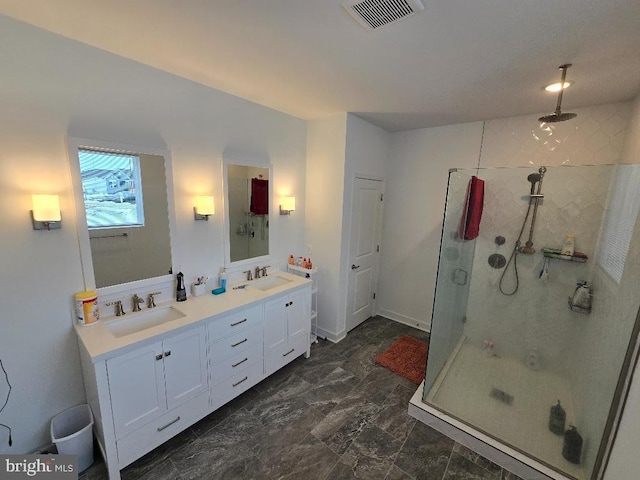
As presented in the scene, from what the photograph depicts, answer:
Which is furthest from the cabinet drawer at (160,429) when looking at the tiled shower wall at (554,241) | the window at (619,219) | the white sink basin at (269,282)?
the window at (619,219)

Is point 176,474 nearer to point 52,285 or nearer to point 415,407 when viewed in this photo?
point 52,285

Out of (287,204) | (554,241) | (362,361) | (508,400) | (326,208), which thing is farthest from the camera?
(326,208)

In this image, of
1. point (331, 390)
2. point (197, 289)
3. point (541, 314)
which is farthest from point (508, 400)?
point (197, 289)

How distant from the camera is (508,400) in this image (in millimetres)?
2219

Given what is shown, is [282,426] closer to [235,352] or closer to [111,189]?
[235,352]

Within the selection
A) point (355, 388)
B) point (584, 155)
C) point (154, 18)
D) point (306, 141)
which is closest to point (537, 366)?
point (355, 388)

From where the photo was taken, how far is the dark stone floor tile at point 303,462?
5.49 ft

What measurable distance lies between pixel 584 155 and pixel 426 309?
7.63 ft

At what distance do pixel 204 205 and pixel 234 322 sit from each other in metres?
1.03

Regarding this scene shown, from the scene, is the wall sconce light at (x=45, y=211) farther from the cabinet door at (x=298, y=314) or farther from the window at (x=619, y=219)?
the window at (x=619, y=219)

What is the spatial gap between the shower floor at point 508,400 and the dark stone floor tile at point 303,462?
3.25 feet

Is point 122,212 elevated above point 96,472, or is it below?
above

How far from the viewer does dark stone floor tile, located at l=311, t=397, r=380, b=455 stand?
75.4 inches

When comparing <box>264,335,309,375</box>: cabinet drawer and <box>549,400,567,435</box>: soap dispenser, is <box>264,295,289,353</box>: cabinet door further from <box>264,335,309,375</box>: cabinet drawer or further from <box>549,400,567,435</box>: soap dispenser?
<box>549,400,567,435</box>: soap dispenser
